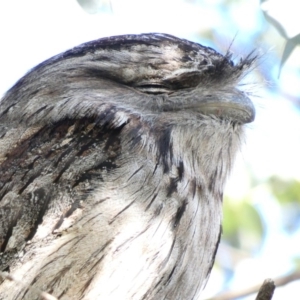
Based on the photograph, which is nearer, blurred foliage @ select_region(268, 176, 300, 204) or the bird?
the bird

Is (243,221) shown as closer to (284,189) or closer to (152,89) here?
(284,189)

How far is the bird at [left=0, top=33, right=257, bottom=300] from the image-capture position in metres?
3.33

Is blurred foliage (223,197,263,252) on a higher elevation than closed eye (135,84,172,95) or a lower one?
lower

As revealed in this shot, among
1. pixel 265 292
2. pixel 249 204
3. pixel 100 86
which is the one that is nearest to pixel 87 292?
pixel 265 292

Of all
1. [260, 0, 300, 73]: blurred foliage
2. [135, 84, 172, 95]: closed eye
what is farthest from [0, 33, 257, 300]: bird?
[260, 0, 300, 73]: blurred foliage

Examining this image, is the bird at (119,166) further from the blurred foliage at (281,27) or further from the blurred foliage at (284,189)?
the blurred foliage at (284,189)

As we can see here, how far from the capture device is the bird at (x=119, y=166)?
131 inches

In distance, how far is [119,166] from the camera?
141 inches

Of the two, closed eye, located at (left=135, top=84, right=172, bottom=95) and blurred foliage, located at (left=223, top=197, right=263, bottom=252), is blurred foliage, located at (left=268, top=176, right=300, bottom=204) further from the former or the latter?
closed eye, located at (left=135, top=84, right=172, bottom=95)

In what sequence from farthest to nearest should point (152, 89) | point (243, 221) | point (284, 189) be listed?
1. point (284, 189)
2. point (243, 221)
3. point (152, 89)

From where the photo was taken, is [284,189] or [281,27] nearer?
[281,27]

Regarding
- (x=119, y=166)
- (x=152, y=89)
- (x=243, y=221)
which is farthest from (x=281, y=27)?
(x=243, y=221)

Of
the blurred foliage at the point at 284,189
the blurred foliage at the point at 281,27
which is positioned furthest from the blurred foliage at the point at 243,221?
the blurred foliage at the point at 281,27

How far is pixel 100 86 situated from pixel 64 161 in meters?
0.60
